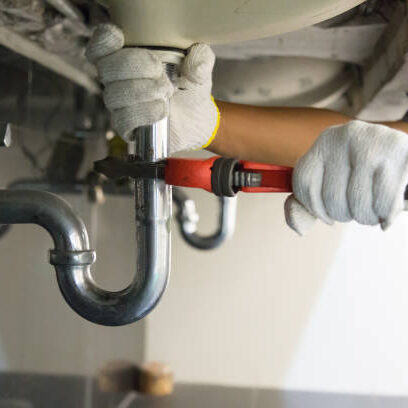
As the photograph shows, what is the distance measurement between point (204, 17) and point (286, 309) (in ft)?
4.79

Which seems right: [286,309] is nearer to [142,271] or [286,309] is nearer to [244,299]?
[244,299]

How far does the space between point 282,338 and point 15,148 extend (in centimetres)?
128

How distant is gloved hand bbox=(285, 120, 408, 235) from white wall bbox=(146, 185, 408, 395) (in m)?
1.38

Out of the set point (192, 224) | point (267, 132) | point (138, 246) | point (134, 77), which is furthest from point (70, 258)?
point (192, 224)

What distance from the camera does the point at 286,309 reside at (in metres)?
1.78

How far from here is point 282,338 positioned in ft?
5.87

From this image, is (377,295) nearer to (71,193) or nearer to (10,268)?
(71,193)

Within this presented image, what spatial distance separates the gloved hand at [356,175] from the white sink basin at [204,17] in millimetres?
115

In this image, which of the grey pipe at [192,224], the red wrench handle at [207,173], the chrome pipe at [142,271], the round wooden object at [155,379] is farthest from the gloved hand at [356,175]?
the round wooden object at [155,379]

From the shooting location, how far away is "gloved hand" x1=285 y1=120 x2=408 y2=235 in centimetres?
36

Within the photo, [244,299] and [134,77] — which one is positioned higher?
[134,77]

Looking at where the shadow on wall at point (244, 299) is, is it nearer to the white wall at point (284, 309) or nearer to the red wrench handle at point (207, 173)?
the white wall at point (284, 309)

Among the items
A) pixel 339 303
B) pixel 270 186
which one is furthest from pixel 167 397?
pixel 270 186

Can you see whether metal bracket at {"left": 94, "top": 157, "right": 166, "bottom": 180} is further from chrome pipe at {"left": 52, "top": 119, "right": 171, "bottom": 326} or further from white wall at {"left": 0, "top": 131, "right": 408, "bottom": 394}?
white wall at {"left": 0, "top": 131, "right": 408, "bottom": 394}
